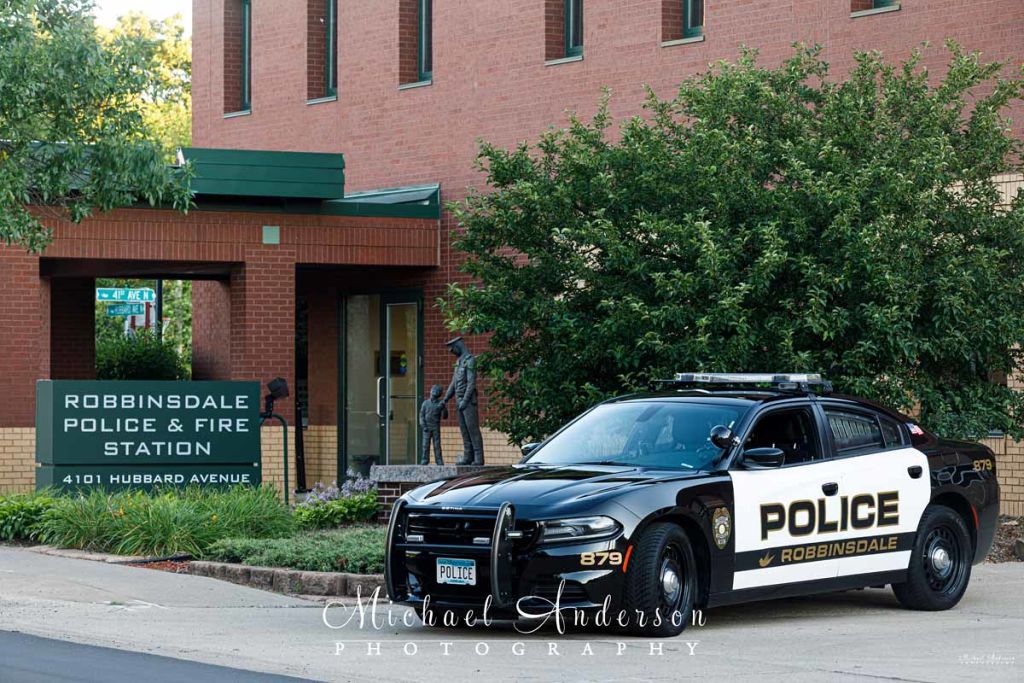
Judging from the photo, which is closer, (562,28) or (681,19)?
(681,19)

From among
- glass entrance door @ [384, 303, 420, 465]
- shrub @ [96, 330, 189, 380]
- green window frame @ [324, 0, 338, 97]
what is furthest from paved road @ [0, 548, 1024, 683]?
green window frame @ [324, 0, 338, 97]

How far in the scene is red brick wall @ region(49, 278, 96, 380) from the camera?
27516 millimetres

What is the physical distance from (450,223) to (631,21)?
4038 millimetres

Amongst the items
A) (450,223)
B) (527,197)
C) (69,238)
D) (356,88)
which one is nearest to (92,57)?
(527,197)

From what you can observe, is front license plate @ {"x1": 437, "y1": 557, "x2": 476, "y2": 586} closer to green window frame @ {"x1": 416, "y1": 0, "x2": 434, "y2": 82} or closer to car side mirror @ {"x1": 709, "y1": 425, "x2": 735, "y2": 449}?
car side mirror @ {"x1": 709, "y1": 425, "x2": 735, "y2": 449}

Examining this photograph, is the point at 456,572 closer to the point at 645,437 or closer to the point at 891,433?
the point at 645,437

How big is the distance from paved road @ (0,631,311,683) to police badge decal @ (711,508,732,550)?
9.78 feet

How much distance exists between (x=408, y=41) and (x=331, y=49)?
2161 mm

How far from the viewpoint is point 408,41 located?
2703 centimetres

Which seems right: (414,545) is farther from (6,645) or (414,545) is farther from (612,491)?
(6,645)

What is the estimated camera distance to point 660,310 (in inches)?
609

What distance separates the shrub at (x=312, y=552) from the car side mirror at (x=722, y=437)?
11.8ft

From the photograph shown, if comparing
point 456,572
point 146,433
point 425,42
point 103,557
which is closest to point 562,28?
point 425,42

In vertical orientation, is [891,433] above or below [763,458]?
above
